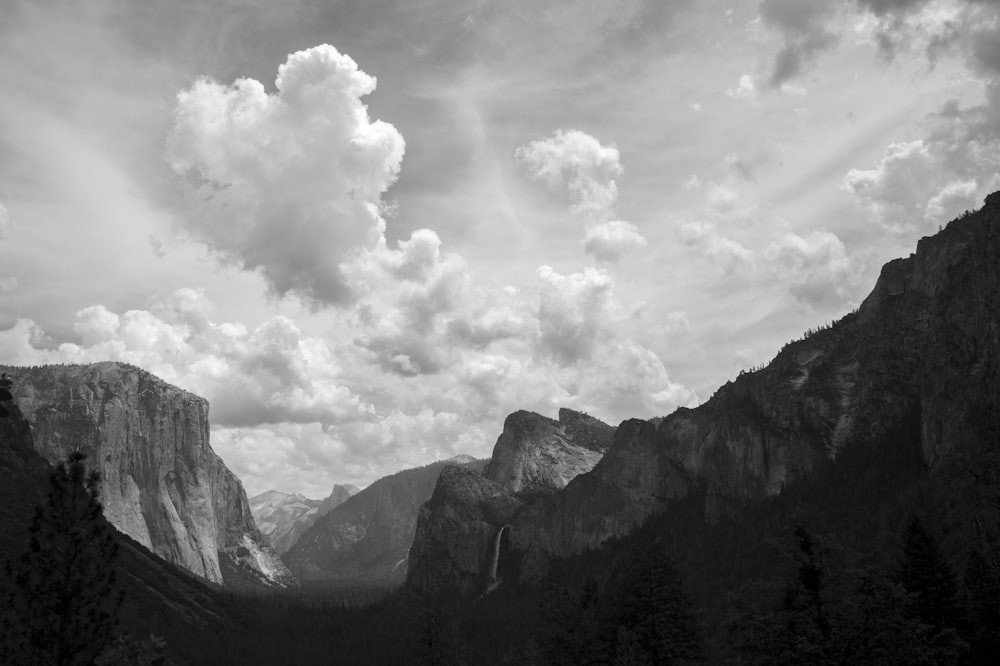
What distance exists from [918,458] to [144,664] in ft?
585

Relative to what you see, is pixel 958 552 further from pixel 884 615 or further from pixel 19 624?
pixel 19 624

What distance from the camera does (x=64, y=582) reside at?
2562 centimetres

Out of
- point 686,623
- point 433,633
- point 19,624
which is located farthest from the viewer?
point 433,633

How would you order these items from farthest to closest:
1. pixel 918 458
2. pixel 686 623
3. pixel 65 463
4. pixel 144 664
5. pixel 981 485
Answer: pixel 918 458 < pixel 981 485 < pixel 686 623 < pixel 65 463 < pixel 144 664

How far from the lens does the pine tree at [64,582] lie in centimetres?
2484

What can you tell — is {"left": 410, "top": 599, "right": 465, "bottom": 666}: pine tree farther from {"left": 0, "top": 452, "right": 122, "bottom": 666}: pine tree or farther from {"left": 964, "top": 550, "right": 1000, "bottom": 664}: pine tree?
{"left": 0, "top": 452, "right": 122, "bottom": 666}: pine tree

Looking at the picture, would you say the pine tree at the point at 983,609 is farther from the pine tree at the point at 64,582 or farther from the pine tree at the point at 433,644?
the pine tree at the point at 64,582

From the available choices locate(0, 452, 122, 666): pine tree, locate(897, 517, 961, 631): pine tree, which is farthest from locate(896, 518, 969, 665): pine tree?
locate(0, 452, 122, 666): pine tree

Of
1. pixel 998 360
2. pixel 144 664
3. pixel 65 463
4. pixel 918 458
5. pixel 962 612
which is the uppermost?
pixel 998 360

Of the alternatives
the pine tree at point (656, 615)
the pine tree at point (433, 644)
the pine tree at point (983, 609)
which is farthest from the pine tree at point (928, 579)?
the pine tree at point (433, 644)

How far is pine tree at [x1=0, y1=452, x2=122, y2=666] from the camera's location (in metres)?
24.8

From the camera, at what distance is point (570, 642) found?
2485 inches

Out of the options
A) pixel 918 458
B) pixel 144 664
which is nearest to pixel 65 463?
pixel 144 664

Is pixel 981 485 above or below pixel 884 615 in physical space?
above
